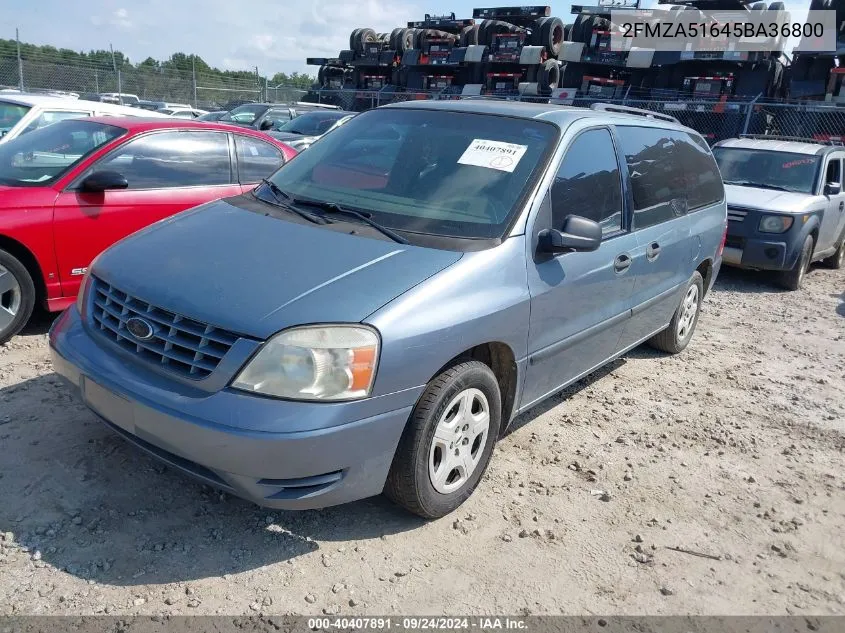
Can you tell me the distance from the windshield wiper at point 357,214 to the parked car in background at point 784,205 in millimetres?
6346

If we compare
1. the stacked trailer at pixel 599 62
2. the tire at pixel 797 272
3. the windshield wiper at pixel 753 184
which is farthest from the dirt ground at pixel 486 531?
the stacked trailer at pixel 599 62

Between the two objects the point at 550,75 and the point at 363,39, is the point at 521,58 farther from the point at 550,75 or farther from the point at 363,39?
the point at 363,39

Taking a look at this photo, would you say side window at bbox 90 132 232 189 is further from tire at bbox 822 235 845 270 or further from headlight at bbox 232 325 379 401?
tire at bbox 822 235 845 270

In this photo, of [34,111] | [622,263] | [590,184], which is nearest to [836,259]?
[622,263]

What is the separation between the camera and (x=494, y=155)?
3.56 metres

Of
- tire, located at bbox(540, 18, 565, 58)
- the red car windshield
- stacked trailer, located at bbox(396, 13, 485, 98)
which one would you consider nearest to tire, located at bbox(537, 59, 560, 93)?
tire, located at bbox(540, 18, 565, 58)

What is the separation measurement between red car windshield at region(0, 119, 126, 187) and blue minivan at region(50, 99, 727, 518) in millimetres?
1958

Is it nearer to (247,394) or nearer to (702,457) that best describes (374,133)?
(247,394)

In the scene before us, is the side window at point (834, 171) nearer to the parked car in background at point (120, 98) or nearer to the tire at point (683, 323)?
the tire at point (683, 323)

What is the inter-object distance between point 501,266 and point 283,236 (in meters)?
1.01

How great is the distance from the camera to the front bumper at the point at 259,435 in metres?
2.49

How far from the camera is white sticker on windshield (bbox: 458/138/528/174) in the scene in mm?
3508

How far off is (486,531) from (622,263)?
178 centimetres

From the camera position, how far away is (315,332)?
8.44ft
